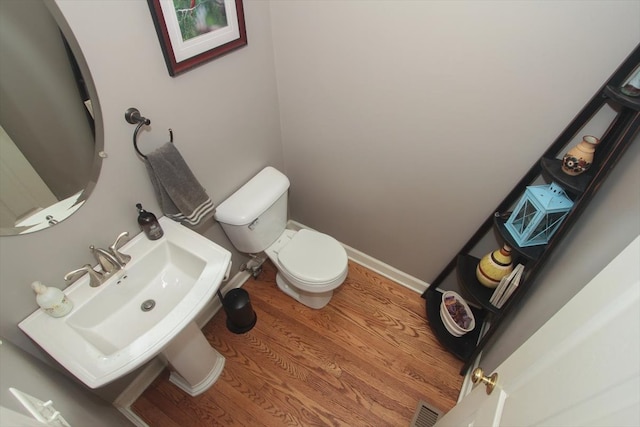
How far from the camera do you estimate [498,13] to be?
40.3 inches

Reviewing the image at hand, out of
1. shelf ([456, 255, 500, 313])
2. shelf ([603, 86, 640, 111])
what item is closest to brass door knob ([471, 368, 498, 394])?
shelf ([456, 255, 500, 313])

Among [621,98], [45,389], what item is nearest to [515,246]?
[621,98]

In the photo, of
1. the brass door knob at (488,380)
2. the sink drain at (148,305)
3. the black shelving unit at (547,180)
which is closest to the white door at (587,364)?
the brass door knob at (488,380)

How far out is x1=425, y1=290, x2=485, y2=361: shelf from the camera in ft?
5.42

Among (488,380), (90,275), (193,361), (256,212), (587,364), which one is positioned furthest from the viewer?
(256,212)

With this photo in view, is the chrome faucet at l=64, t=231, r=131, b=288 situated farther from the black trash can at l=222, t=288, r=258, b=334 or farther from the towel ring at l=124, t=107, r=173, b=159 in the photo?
the black trash can at l=222, t=288, r=258, b=334

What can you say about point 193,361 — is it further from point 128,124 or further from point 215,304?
point 128,124

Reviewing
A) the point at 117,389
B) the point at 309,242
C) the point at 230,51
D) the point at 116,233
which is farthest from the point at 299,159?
the point at 117,389

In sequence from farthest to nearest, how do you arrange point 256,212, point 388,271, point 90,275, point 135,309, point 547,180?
point 388,271 → point 256,212 → point 547,180 → point 135,309 → point 90,275

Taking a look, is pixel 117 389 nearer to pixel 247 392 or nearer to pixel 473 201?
pixel 247 392

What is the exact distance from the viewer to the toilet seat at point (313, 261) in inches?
64.2

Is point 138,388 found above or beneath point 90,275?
beneath

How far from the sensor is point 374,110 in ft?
4.71

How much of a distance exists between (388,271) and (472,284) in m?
0.61
